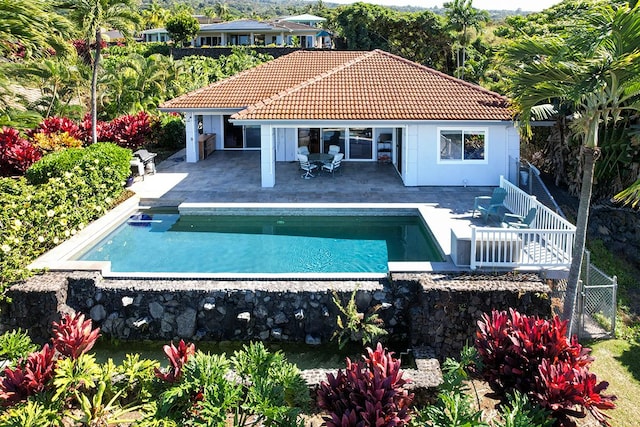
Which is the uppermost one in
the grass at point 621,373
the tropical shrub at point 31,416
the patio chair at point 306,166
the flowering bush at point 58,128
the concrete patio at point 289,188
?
the flowering bush at point 58,128

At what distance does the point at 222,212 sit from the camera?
17953 millimetres

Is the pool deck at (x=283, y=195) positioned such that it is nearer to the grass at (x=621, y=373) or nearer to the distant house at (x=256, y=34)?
the grass at (x=621, y=373)

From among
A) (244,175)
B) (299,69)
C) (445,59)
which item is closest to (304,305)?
(244,175)

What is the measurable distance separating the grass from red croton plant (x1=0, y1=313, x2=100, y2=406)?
823cm

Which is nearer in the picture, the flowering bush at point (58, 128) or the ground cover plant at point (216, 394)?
the ground cover plant at point (216, 394)

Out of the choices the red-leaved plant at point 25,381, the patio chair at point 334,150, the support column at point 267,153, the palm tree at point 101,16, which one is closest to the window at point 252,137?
the patio chair at point 334,150

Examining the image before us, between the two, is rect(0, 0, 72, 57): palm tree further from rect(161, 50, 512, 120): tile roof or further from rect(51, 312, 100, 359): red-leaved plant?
rect(161, 50, 512, 120): tile roof

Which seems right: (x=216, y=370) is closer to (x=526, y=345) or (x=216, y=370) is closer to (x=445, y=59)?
(x=526, y=345)

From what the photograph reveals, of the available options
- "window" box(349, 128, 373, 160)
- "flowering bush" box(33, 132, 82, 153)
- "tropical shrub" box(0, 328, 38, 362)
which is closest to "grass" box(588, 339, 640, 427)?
"tropical shrub" box(0, 328, 38, 362)

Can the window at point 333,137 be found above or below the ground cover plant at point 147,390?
above

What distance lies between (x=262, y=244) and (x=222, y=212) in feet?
9.22

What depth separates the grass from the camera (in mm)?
9094

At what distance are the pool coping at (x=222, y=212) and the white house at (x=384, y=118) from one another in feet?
11.9

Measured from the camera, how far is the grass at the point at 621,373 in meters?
9.09
